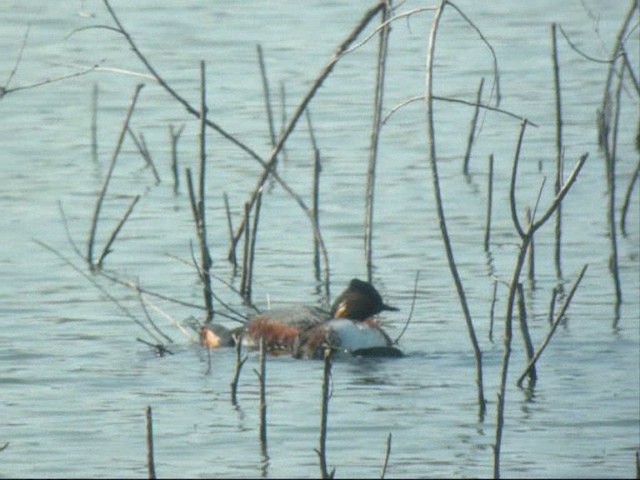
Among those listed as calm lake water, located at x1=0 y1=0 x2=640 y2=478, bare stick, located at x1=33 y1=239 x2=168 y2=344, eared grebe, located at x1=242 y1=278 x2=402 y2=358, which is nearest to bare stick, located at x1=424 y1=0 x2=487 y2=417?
calm lake water, located at x1=0 y1=0 x2=640 y2=478

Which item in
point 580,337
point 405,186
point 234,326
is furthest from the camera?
point 405,186

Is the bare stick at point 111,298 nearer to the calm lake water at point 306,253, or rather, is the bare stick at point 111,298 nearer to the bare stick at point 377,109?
the calm lake water at point 306,253

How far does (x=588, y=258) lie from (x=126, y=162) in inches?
211

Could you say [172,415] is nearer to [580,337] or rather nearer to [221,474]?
[221,474]

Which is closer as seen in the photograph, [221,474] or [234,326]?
[221,474]

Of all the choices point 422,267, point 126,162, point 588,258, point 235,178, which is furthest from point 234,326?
point 126,162

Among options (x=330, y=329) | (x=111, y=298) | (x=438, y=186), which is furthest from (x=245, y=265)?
(x=438, y=186)

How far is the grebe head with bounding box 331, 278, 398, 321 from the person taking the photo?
10.6m

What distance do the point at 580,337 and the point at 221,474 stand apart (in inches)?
127

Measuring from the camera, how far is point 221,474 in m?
8.09

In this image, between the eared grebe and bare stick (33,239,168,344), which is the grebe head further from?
bare stick (33,239,168,344)

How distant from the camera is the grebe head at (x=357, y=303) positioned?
1064 cm

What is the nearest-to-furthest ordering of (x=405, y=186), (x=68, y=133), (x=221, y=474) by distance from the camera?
1. (x=221, y=474)
2. (x=405, y=186)
3. (x=68, y=133)

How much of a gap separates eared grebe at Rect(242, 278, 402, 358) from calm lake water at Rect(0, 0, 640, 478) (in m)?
0.14
